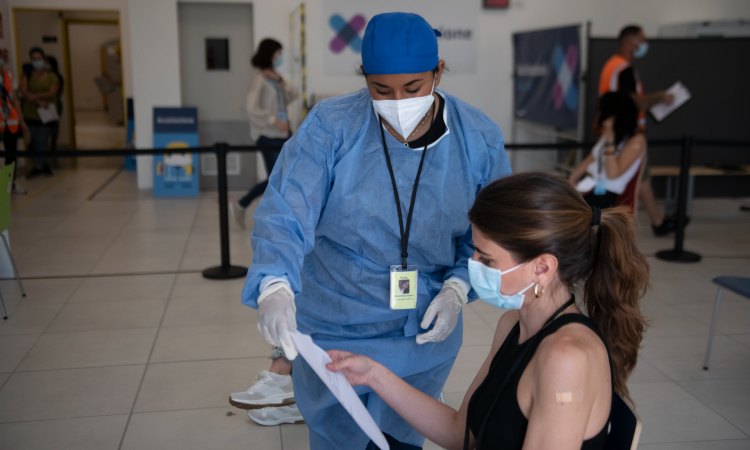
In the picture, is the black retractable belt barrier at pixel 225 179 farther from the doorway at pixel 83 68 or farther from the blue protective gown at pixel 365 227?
the doorway at pixel 83 68

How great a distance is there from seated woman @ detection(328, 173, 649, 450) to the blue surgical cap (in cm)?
38

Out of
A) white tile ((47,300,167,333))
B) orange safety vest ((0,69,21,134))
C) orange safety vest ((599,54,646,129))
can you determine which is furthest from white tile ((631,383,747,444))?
orange safety vest ((0,69,21,134))

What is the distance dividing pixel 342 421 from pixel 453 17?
723 centimetres

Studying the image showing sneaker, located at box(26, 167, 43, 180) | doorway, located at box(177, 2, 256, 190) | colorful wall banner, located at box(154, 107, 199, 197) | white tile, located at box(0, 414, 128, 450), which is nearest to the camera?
white tile, located at box(0, 414, 128, 450)

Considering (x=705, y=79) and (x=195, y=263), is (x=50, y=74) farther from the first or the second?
(x=705, y=79)

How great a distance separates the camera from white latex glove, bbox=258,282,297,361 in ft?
4.69

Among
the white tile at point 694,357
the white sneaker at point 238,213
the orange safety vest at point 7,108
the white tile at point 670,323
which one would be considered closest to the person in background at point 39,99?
the orange safety vest at point 7,108

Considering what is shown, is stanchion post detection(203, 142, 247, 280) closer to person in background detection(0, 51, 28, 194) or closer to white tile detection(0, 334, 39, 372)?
white tile detection(0, 334, 39, 372)

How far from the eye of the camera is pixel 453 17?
27.7 ft

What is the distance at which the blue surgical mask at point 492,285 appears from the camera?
150 cm

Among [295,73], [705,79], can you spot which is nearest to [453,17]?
[295,73]

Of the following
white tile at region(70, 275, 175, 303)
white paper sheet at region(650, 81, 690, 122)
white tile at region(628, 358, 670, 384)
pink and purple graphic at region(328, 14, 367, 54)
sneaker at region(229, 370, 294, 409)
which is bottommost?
white tile at region(628, 358, 670, 384)

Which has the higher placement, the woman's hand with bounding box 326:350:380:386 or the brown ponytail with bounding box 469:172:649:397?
the brown ponytail with bounding box 469:172:649:397

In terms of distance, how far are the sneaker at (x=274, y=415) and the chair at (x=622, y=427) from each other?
1.76m
